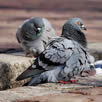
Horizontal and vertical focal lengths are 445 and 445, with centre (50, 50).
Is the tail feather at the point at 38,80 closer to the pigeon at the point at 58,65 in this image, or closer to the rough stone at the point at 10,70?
the pigeon at the point at 58,65

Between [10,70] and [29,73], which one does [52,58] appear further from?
[10,70]

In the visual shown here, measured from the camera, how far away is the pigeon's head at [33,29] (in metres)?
7.43

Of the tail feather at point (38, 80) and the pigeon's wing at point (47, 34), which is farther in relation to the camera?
the pigeon's wing at point (47, 34)

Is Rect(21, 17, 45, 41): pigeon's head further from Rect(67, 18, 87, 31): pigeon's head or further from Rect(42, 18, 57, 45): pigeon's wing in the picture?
Rect(67, 18, 87, 31): pigeon's head

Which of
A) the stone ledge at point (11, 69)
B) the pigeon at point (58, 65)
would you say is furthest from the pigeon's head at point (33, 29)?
the pigeon at point (58, 65)

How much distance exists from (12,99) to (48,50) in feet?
5.24

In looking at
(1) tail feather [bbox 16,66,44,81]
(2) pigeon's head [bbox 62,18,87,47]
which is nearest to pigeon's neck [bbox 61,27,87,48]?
(2) pigeon's head [bbox 62,18,87,47]

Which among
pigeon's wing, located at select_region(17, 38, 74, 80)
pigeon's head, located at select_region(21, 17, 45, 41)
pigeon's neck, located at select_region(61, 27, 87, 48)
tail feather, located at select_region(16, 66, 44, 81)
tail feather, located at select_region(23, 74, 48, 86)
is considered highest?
pigeon's head, located at select_region(21, 17, 45, 41)

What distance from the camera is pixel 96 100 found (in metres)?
3.94

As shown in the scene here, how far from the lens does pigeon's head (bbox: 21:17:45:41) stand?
7426 millimetres

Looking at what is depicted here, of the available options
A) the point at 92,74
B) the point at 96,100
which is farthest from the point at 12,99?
the point at 92,74

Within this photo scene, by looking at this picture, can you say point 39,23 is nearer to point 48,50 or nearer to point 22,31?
point 22,31

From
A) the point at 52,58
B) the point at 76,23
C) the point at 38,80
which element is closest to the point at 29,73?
the point at 38,80

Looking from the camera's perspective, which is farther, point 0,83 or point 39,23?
point 39,23
